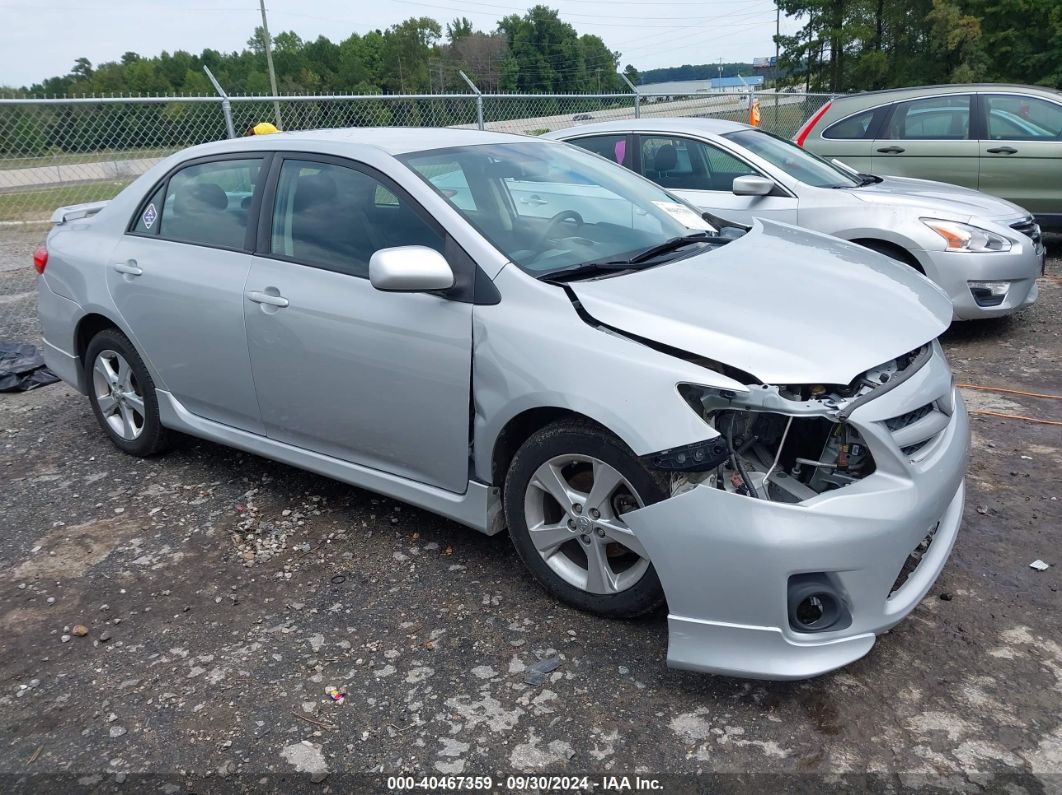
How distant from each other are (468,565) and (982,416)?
122 inches

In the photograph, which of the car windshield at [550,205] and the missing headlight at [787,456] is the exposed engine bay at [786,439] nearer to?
the missing headlight at [787,456]

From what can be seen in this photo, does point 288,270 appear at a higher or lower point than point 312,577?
higher

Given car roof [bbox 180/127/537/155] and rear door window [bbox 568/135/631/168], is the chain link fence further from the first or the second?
car roof [bbox 180/127/537/155]

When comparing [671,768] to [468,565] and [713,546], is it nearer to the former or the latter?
[713,546]

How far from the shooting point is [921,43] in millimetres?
28609

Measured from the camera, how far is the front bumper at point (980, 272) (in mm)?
6004

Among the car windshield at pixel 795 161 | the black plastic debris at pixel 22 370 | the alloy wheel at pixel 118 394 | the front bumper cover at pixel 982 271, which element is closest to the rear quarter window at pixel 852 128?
the car windshield at pixel 795 161

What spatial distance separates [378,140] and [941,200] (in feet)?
14.4

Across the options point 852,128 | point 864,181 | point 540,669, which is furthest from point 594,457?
point 852,128

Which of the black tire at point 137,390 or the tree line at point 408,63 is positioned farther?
the tree line at point 408,63

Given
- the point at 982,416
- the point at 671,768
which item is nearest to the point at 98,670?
the point at 671,768

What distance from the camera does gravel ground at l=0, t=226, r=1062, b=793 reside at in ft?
8.20

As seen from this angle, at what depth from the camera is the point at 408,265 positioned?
3041mm

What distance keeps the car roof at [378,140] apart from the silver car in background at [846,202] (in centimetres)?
241
